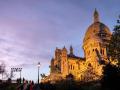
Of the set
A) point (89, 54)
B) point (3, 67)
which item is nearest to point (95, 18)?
point (89, 54)

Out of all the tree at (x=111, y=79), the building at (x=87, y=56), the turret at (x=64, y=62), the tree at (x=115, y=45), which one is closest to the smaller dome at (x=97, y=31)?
the building at (x=87, y=56)

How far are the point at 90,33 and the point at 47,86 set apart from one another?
92.7 m

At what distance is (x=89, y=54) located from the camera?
410 feet

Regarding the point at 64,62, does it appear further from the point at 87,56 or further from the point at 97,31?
the point at 97,31

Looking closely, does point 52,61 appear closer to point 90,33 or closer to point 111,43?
point 90,33

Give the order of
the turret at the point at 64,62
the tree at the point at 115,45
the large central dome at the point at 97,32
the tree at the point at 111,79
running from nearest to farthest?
the tree at the point at 111,79, the tree at the point at 115,45, the turret at the point at 64,62, the large central dome at the point at 97,32

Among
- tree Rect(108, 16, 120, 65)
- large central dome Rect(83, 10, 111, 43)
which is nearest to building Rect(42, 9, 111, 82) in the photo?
large central dome Rect(83, 10, 111, 43)

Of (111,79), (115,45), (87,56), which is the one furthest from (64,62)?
(111,79)

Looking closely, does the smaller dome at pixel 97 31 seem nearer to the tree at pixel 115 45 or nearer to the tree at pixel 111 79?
the tree at pixel 115 45

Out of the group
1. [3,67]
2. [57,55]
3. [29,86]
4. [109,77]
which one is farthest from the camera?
[57,55]

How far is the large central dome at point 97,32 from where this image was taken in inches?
5049

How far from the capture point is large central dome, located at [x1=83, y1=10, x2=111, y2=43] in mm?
128250

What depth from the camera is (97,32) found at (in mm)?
129000

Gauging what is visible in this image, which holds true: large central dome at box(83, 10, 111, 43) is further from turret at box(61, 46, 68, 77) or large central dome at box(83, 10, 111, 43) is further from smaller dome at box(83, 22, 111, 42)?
turret at box(61, 46, 68, 77)
